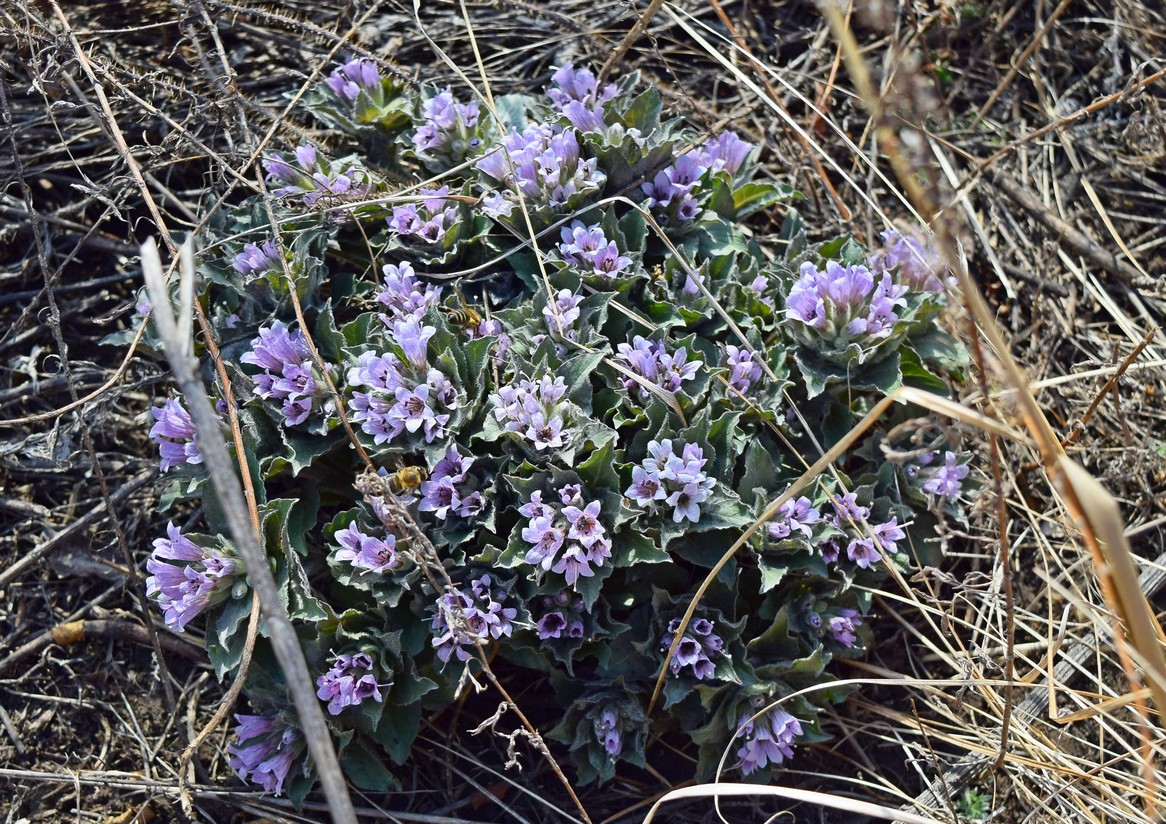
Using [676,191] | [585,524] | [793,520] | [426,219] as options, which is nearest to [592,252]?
[676,191]

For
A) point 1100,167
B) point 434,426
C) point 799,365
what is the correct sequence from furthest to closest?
point 1100,167 → point 799,365 → point 434,426

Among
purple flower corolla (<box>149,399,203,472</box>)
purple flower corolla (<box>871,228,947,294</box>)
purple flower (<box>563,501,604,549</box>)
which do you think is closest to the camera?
purple flower (<box>563,501,604,549</box>)

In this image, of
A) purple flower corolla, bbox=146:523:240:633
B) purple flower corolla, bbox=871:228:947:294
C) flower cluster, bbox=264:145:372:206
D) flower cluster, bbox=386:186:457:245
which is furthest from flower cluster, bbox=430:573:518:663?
purple flower corolla, bbox=871:228:947:294

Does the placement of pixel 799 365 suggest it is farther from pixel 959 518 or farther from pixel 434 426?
pixel 434 426

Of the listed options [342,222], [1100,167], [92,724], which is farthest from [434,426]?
[1100,167]

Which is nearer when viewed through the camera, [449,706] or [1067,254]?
[449,706]

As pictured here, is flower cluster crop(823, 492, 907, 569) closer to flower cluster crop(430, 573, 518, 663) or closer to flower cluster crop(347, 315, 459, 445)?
flower cluster crop(430, 573, 518, 663)
